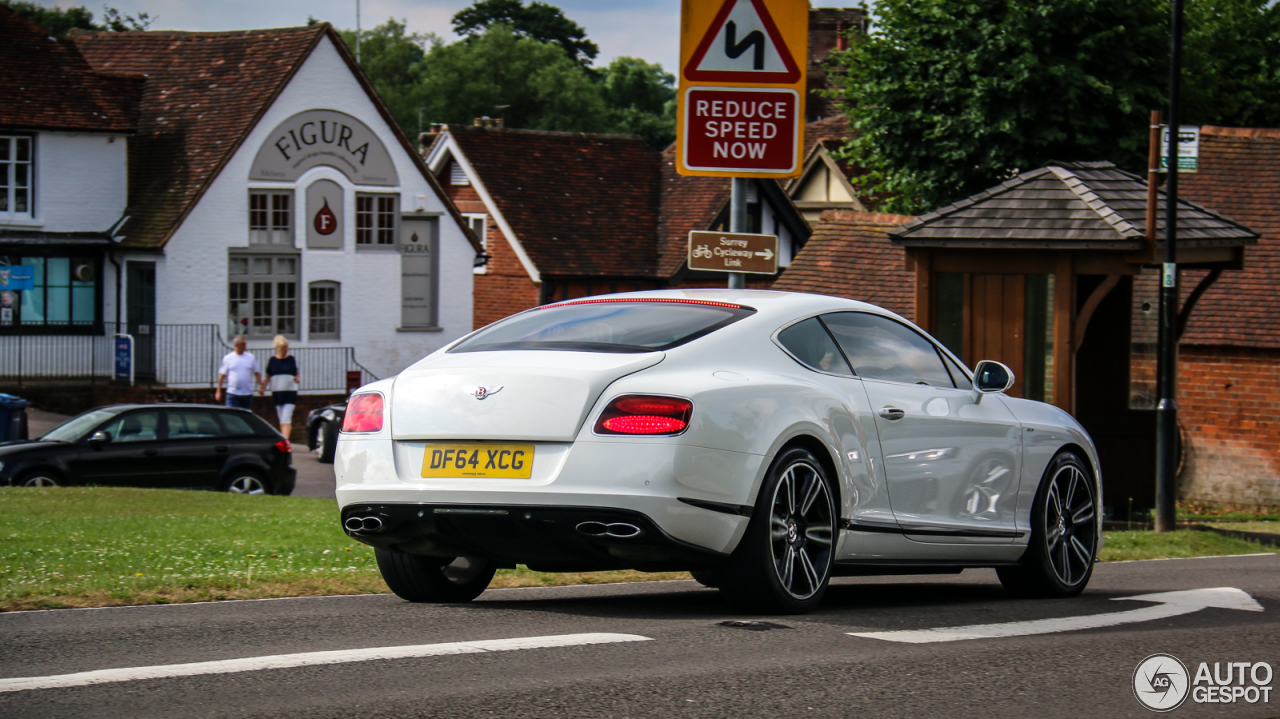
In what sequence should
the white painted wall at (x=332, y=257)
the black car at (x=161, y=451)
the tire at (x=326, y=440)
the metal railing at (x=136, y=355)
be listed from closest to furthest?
the black car at (x=161, y=451) < the tire at (x=326, y=440) < the metal railing at (x=136, y=355) < the white painted wall at (x=332, y=257)

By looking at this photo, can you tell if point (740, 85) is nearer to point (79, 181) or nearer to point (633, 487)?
point (633, 487)

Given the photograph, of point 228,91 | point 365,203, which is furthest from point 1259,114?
point 228,91

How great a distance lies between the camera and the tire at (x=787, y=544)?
22.8 feet

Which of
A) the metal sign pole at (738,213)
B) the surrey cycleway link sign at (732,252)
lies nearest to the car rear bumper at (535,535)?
the surrey cycleway link sign at (732,252)

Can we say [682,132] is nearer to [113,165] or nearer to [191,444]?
[191,444]

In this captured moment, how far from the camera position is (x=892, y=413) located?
25.8 ft

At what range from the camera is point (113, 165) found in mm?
38562

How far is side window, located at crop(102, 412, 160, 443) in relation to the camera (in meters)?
20.6

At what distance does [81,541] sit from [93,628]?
6285 millimetres

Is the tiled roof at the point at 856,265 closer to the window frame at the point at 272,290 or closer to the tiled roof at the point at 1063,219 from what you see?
the tiled roof at the point at 1063,219

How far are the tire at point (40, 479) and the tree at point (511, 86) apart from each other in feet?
274

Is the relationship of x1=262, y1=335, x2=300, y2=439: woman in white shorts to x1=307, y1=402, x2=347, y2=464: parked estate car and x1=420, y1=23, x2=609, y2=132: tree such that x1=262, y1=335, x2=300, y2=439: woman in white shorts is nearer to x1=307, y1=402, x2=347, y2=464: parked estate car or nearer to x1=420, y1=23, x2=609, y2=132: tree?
x1=307, y1=402, x2=347, y2=464: parked estate car

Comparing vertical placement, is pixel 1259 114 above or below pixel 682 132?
above

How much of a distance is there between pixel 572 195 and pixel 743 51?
40.9m
